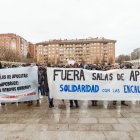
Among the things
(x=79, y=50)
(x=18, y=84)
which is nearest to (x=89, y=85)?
(x=18, y=84)

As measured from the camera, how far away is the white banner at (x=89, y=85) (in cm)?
1152

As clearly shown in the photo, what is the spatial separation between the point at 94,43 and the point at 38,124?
6765 inches

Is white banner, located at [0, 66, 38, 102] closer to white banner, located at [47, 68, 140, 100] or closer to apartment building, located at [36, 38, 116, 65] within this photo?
white banner, located at [47, 68, 140, 100]

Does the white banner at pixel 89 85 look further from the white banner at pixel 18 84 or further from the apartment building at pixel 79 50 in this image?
the apartment building at pixel 79 50

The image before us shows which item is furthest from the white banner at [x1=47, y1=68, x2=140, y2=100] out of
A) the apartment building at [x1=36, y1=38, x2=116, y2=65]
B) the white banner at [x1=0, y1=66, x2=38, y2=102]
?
the apartment building at [x1=36, y1=38, x2=116, y2=65]

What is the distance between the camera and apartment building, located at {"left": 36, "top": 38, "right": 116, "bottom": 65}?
7067 inches

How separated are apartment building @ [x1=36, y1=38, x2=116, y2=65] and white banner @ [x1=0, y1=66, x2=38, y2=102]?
166 m

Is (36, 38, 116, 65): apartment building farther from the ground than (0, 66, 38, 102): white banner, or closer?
farther from the ground

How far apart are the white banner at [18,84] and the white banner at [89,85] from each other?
0.76 m

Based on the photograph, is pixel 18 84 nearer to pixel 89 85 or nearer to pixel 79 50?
pixel 89 85

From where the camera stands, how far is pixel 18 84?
38.6 feet

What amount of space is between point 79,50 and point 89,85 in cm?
17133

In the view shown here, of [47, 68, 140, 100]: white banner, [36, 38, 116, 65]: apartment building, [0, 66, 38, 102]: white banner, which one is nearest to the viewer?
[47, 68, 140, 100]: white banner

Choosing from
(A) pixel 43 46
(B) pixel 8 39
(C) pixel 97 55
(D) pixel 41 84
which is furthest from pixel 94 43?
(D) pixel 41 84
